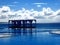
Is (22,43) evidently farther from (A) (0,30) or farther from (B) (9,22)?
(A) (0,30)

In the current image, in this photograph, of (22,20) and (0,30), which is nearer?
(22,20)

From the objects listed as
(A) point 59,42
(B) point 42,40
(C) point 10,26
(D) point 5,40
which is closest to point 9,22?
(C) point 10,26

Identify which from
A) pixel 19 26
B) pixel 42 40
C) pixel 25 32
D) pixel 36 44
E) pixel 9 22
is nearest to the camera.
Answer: pixel 36 44

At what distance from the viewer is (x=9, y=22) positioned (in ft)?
23.8

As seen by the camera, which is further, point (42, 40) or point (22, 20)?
point (22, 20)

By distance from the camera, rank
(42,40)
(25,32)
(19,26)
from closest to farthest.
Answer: (42,40) < (19,26) < (25,32)

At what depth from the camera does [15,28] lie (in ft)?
26.1

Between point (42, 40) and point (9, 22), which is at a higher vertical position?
point (9, 22)

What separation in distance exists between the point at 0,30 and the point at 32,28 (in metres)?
1.46

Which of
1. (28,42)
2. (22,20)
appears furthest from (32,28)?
(28,42)

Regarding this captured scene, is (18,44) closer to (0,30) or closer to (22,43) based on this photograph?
(22,43)

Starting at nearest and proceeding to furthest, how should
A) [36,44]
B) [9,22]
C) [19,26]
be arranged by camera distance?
[36,44], [9,22], [19,26]

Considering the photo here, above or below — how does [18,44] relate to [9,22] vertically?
below

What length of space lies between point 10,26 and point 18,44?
4.60ft
